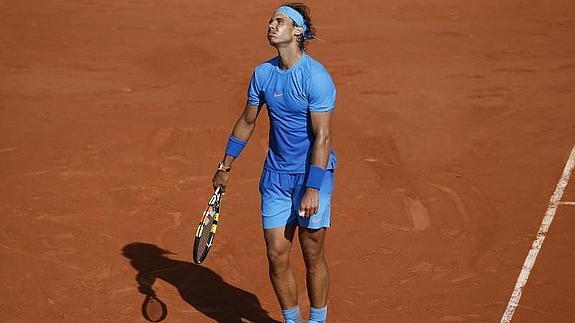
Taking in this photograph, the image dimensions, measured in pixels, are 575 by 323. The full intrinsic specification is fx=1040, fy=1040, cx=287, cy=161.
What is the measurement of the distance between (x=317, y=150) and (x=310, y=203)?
1.23 feet

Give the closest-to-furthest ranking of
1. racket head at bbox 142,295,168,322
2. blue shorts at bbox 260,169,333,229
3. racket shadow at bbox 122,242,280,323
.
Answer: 1. blue shorts at bbox 260,169,333,229
2. racket head at bbox 142,295,168,322
3. racket shadow at bbox 122,242,280,323

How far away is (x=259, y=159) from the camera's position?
40.2 ft

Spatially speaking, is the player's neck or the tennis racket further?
the tennis racket

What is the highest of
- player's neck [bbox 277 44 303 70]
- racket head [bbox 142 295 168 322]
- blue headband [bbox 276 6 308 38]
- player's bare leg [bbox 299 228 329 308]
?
blue headband [bbox 276 6 308 38]

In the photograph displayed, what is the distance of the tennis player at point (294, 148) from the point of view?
7258 millimetres

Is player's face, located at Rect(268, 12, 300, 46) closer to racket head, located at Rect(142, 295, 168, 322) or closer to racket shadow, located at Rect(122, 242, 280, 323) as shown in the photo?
racket shadow, located at Rect(122, 242, 280, 323)

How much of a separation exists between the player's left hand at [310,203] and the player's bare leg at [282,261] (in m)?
0.37

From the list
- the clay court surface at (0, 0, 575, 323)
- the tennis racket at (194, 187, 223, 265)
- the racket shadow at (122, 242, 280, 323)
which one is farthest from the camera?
the clay court surface at (0, 0, 575, 323)

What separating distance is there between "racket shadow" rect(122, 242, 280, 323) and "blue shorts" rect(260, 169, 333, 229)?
137 centimetres

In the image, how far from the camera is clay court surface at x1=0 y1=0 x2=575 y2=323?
9078mm

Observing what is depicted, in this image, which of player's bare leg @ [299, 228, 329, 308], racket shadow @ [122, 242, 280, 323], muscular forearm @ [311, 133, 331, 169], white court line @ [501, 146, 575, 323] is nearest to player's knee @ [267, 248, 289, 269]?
player's bare leg @ [299, 228, 329, 308]

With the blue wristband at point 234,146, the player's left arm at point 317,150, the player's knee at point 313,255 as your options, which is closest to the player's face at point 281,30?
the player's left arm at point 317,150

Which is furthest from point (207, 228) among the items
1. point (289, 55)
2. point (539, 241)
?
point (539, 241)

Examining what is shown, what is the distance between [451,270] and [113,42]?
31.9 feet
